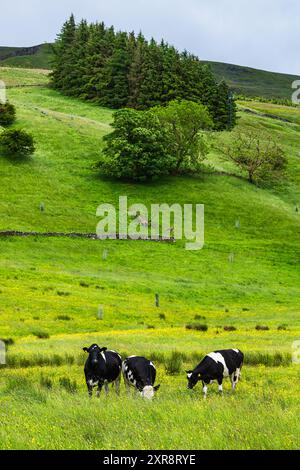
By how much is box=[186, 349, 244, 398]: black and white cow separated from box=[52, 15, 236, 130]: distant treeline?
10676 cm

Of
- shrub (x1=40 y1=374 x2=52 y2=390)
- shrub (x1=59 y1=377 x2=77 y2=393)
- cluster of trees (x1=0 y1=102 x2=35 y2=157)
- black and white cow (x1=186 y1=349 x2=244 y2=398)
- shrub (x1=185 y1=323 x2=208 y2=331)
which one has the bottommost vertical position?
shrub (x1=185 y1=323 x2=208 y2=331)

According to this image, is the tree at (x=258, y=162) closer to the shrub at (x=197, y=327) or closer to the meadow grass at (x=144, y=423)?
the shrub at (x=197, y=327)

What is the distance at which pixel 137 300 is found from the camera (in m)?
43.9

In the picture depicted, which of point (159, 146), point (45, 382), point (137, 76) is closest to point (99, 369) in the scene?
point (45, 382)

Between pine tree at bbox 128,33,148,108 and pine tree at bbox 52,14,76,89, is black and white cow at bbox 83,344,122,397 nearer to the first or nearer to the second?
pine tree at bbox 128,33,148,108

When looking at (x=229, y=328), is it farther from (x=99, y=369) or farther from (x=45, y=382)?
(x=99, y=369)

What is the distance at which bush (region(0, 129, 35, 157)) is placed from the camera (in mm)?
85312

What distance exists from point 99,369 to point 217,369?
3.75 metres

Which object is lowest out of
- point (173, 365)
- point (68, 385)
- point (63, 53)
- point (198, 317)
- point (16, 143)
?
point (198, 317)

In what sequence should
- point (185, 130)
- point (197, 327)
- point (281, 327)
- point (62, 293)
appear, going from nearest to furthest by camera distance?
point (197, 327) < point (281, 327) < point (62, 293) < point (185, 130)

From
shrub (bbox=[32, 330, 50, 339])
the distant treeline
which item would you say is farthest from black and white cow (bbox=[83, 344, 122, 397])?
the distant treeline

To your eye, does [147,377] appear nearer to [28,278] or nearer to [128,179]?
[28,278]
